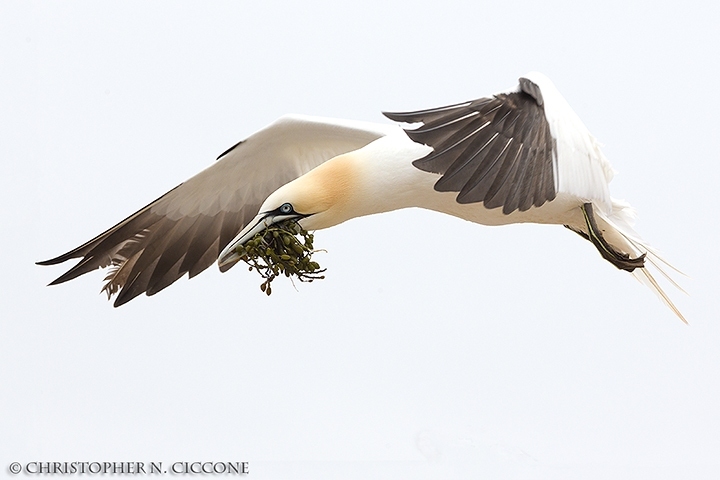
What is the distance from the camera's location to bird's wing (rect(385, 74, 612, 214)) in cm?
434

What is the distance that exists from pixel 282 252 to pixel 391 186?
67 centimetres

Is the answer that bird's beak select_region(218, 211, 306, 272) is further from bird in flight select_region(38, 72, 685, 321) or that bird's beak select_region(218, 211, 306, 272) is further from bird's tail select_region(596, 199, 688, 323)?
bird's tail select_region(596, 199, 688, 323)

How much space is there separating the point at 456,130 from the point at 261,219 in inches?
56.6

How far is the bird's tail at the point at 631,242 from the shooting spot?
5.85 m

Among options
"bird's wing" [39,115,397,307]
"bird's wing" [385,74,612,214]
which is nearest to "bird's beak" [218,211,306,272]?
"bird's wing" [39,115,397,307]

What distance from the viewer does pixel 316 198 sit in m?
5.33

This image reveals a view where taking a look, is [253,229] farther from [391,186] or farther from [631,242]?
[631,242]

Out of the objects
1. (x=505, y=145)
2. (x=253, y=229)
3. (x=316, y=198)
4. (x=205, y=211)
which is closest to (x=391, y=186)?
(x=316, y=198)

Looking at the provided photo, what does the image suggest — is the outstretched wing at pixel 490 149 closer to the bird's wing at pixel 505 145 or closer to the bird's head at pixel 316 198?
the bird's wing at pixel 505 145

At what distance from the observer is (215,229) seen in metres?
6.66

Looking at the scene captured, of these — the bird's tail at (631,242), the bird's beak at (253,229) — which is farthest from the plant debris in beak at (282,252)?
the bird's tail at (631,242)

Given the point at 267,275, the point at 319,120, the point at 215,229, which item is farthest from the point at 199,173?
the point at 267,275

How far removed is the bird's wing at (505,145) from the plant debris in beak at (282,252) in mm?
1177

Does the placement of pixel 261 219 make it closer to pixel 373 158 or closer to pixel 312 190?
pixel 312 190
